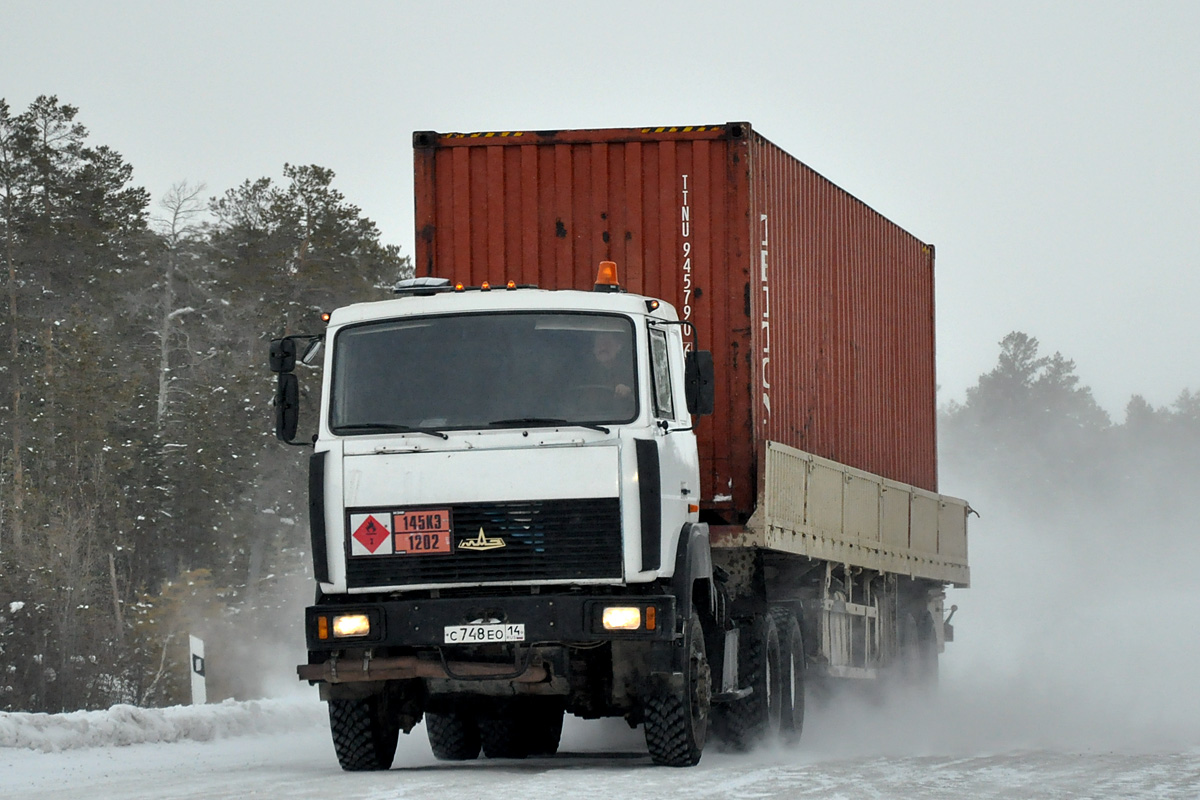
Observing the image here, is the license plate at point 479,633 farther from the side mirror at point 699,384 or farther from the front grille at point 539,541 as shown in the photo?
the side mirror at point 699,384

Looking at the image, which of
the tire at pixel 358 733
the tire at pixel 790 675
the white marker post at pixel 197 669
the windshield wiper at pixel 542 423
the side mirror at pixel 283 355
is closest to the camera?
the windshield wiper at pixel 542 423

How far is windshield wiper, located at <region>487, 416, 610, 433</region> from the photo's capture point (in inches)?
398

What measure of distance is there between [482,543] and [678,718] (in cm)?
158

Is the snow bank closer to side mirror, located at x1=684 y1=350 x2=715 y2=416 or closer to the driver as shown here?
the driver

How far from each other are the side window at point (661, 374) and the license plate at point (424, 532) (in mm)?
1332

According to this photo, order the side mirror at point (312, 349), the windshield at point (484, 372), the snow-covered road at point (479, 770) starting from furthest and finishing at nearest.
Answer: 1. the side mirror at point (312, 349)
2. the windshield at point (484, 372)
3. the snow-covered road at point (479, 770)

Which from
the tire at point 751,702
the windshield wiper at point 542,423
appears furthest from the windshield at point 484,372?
the tire at point 751,702

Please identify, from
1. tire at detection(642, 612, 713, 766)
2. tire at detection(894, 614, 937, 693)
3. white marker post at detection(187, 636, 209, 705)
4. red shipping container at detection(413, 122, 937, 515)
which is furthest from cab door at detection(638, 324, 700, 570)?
tire at detection(894, 614, 937, 693)

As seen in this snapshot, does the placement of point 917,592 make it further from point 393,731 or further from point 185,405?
point 185,405

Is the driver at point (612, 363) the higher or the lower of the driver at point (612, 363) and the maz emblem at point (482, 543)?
the higher

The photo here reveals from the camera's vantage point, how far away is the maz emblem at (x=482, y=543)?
10.0 metres

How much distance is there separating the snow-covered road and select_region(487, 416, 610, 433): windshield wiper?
6.08 ft

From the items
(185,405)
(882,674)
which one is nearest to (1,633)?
(185,405)

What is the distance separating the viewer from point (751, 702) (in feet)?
42.0
